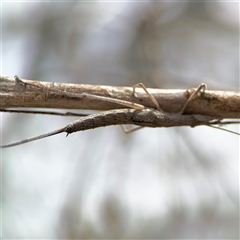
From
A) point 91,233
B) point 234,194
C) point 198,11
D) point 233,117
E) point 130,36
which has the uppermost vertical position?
point 198,11

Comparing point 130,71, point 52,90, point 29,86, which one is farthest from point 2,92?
point 130,71

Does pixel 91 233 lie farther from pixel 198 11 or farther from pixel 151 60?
pixel 198 11

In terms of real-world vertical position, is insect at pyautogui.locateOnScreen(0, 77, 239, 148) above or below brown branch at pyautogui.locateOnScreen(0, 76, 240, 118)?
below

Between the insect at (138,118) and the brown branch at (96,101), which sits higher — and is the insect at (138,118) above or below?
below
